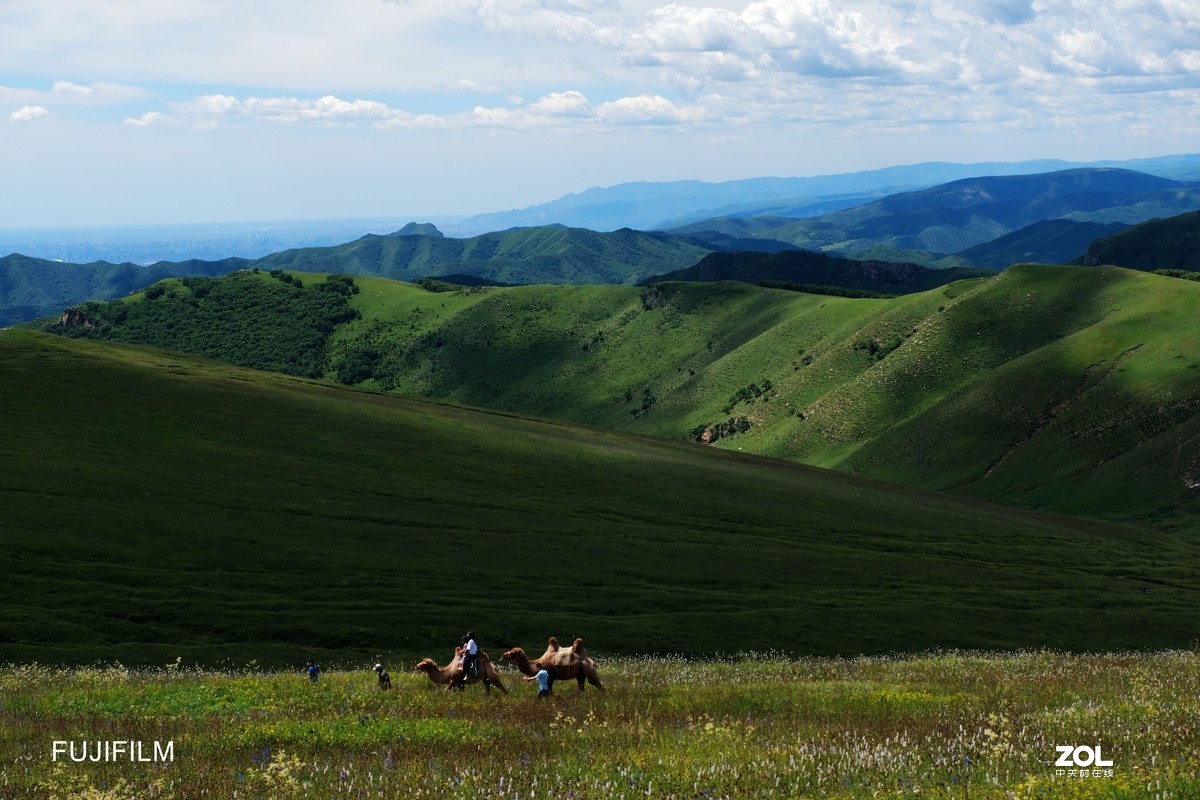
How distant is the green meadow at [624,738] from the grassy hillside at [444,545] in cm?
2800

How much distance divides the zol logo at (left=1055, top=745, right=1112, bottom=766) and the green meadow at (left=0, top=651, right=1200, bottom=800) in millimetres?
147

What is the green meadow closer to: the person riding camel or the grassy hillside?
the person riding camel

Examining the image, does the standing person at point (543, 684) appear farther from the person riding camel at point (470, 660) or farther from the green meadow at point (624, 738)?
the person riding camel at point (470, 660)

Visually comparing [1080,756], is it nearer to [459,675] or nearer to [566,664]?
[566,664]

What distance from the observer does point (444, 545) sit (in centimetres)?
6869

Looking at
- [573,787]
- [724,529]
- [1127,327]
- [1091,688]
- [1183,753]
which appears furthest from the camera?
[1127,327]

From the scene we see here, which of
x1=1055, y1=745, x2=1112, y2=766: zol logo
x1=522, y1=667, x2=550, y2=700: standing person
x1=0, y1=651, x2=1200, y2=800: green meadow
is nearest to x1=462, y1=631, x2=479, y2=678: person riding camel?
x1=0, y1=651, x2=1200, y2=800: green meadow

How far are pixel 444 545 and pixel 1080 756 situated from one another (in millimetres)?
58162

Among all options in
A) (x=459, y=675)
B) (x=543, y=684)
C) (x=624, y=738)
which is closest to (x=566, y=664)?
(x=543, y=684)

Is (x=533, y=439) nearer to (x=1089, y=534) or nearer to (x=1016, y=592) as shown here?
(x=1016, y=592)

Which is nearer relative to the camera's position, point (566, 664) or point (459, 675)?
point (566, 664)

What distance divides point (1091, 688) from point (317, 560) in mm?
47750

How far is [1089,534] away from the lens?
104 m

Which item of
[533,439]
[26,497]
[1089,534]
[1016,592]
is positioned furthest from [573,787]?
[1089,534]
